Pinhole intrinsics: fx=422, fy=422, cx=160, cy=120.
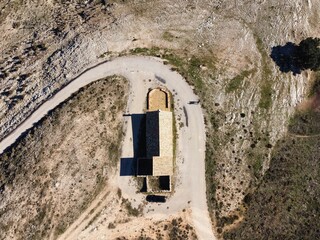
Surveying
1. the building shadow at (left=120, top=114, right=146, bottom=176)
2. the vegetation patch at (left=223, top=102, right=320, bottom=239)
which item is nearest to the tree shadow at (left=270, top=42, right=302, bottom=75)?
the vegetation patch at (left=223, top=102, right=320, bottom=239)

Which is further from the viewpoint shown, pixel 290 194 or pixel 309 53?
pixel 309 53

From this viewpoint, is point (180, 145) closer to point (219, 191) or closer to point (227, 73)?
point (219, 191)

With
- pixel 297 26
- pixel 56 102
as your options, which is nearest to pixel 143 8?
pixel 56 102

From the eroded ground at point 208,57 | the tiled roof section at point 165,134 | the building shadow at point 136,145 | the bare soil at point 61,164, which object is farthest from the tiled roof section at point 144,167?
the eroded ground at point 208,57

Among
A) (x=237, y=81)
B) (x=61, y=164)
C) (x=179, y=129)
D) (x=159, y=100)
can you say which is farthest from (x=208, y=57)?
(x=61, y=164)

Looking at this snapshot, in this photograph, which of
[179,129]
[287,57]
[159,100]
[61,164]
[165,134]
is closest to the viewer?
[61,164]

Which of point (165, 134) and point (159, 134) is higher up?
point (165, 134)

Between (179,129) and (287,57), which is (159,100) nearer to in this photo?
(179,129)

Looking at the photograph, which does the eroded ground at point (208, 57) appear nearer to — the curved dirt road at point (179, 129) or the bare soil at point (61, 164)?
the curved dirt road at point (179, 129)
